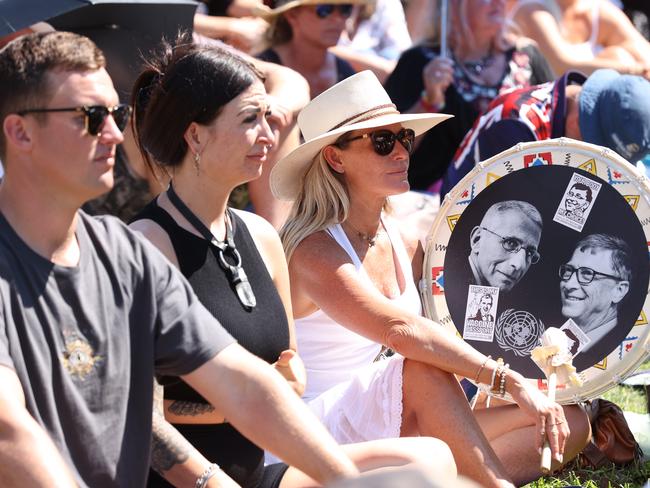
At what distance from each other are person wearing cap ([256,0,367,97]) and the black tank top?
111 inches

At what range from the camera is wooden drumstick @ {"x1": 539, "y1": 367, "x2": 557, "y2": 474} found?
351cm

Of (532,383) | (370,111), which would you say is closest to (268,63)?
(370,111)

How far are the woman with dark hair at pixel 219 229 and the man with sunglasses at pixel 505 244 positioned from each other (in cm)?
90

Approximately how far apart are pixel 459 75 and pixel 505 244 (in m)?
2.72

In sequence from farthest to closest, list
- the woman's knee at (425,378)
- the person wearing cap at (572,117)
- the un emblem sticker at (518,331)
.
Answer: the person wearing cap at (572,117) → the un emblem sticker at (518,331) → the woman's knee at (425,378)

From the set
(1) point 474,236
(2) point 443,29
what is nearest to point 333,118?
(1) point 474,236

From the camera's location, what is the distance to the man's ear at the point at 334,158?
4223 millimetres

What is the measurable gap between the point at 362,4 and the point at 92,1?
233cm

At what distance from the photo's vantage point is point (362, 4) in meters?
6.83

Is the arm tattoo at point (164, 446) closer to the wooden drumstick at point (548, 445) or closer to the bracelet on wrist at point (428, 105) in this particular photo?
the wooden drumstick at point (548, 445)

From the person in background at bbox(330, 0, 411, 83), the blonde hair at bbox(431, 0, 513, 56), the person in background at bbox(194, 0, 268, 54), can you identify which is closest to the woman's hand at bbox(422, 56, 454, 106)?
the blonde hair at bbox(431, 0, 513, 56)

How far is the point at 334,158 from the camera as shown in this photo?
4230 mm

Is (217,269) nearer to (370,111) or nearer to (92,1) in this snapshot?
(370,111)

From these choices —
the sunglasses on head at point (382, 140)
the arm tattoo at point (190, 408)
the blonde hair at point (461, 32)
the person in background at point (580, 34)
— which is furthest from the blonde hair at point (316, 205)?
the person in background at point (580, 34)
